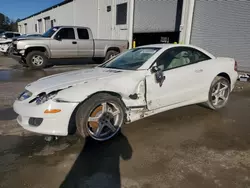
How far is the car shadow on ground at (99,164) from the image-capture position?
2465 mm

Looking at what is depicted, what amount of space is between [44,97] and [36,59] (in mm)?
8001

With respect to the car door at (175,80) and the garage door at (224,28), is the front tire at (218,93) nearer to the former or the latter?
the car door at (175,80)

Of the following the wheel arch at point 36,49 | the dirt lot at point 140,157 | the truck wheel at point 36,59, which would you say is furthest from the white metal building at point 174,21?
the dirt lot at point 140,157

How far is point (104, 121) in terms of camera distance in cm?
338

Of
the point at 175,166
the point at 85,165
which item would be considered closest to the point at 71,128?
the point at 85,165

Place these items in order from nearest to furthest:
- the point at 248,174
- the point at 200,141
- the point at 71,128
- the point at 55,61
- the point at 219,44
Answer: the point at 248,174 → the point at 71,128 → the point at 200,141 → the point at 219,44 → the point at 55,61

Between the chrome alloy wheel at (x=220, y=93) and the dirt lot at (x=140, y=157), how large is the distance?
669 mm

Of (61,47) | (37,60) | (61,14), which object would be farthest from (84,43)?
(61,14)

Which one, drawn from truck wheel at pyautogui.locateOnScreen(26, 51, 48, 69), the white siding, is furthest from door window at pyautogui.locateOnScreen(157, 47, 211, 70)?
the white siding

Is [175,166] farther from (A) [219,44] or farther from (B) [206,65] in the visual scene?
(A) [219,44]

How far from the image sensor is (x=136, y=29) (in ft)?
50.6

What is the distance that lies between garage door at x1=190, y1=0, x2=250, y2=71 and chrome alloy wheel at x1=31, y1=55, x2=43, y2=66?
308 inches

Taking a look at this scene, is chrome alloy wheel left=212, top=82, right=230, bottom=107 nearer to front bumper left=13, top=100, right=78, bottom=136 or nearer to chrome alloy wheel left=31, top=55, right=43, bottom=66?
front bumper left=13, top=100, right=78, bottom=136

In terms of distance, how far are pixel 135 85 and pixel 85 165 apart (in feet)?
4.78
